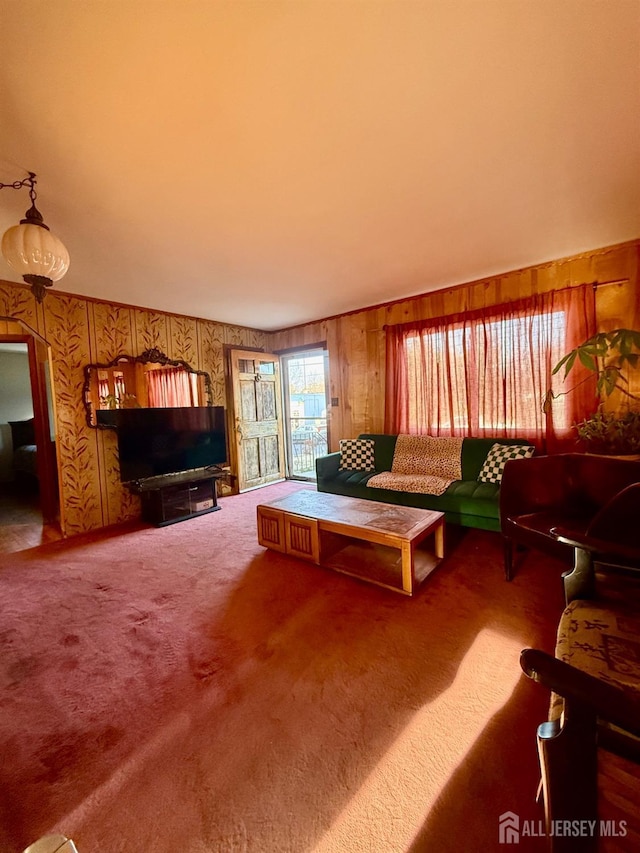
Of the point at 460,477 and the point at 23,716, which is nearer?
the point at 23,716

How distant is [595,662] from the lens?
0.96 meters

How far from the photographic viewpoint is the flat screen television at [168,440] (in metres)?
3.61

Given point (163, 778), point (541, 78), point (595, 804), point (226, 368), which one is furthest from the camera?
point (226, 368)

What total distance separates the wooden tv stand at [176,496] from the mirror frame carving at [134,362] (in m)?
0.84

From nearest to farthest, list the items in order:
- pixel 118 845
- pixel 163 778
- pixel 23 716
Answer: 1. pixel 118 845
2. pixel 163 778
3. pixel 23 716

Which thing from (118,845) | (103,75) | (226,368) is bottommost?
(118,845)

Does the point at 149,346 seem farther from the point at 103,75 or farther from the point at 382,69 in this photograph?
the point at 382,69

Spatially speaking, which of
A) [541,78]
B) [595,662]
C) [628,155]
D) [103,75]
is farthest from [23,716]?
[628,155]

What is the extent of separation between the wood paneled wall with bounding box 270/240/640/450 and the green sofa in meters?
0.60

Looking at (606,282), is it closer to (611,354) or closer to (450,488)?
(611,354)

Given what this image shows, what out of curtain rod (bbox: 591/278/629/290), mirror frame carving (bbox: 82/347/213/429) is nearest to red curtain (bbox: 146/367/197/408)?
mirror frame carving (bbox: 82/347/213/429)

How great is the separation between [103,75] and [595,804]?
2.54 metres

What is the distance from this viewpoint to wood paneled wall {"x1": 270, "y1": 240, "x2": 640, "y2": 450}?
9.20 feet

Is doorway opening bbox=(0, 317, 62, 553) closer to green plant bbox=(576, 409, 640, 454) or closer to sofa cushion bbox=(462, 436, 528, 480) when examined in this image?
sofa cushion bbox=(462, 436, 528, 480)
